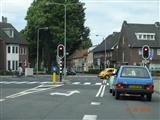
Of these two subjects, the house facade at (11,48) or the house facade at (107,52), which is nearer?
the house facade at (11,48)

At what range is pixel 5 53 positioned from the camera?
95.3m

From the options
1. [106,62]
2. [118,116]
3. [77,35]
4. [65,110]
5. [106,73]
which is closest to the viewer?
Result: [118,116]

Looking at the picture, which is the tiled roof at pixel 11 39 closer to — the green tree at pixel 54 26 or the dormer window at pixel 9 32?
the dormer window at pixel 9 32

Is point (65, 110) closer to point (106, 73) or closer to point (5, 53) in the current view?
point (106, 73)

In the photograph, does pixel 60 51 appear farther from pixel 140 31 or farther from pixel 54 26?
pixel 140 31

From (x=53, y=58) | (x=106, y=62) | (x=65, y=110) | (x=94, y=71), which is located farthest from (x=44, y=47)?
(x=65, y=110)

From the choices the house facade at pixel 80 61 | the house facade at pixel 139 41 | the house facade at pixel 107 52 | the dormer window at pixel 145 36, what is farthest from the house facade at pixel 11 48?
the house facade at pixel 80 61

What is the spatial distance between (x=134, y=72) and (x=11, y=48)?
73883mm

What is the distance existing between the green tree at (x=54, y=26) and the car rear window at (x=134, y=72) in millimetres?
63204

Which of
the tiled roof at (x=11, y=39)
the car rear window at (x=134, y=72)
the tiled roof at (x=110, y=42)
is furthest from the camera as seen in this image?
the tiled roof at (x=110, y=42)

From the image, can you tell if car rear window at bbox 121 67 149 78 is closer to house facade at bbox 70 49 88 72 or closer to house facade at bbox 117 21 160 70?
house facade at bbox 117 21 160 70

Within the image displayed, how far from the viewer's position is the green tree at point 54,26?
8994 centimetres

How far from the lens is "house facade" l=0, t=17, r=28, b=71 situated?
95.1m

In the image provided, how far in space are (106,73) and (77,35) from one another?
17584 mm
